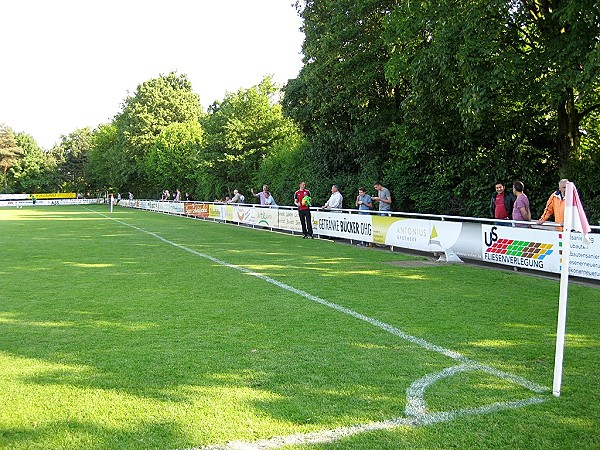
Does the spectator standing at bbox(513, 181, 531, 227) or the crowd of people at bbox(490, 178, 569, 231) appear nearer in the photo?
the crowd of people at bbox(490, 178, 569, 231)

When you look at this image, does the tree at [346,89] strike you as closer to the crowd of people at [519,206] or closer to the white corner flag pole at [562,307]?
the crowd of people at [519,206]

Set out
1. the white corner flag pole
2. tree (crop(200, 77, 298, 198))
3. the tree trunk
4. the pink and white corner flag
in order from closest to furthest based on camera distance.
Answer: the white corner flag pole → the pink and white corner flag → the tree trunk → tree (crop(200, 77, 298, 198))

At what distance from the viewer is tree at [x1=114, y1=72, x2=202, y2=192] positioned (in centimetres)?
8031

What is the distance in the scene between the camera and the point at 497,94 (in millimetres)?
14516

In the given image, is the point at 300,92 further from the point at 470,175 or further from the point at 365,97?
the point at 470,175

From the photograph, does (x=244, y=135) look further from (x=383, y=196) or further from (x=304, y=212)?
(x=383, y=196)

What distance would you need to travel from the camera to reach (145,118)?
80688 mm

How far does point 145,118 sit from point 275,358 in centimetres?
7992

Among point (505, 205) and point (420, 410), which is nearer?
point (420, 410)

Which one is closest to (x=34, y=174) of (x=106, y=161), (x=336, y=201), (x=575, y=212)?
(x=106, y=161)

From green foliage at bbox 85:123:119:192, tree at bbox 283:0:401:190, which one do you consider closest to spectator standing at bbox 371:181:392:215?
tree at bbox 283:0:401:190

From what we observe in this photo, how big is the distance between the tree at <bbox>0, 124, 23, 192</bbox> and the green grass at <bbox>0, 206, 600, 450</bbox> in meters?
114

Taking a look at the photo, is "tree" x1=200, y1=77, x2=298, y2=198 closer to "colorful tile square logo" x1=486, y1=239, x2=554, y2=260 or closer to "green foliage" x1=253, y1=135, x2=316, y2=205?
"green foliage" x1=253, y1=135, x2=316, y2=205

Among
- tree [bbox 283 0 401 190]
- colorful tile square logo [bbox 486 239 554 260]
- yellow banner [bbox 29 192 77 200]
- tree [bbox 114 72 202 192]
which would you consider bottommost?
colorful tile square logo [bbox 486 239 554 260]
